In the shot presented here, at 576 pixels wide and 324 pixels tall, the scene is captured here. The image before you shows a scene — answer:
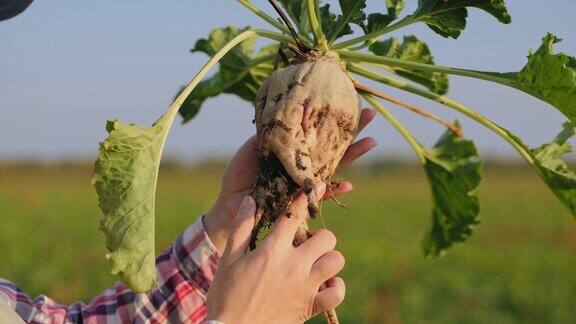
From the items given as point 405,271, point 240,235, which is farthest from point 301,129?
point 405,271

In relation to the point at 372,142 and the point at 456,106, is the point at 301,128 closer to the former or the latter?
the point at 372,142

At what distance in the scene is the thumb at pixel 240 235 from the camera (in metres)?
2.02

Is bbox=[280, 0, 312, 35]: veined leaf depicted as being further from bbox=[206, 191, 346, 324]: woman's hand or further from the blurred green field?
the blurred green field

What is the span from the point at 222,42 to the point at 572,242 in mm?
18018

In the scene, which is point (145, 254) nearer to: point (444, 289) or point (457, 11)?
point (457, 11)

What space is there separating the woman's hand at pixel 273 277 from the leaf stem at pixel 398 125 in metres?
0.67

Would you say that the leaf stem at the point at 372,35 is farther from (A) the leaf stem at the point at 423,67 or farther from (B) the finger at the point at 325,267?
(B) the finger at the point at 325,267

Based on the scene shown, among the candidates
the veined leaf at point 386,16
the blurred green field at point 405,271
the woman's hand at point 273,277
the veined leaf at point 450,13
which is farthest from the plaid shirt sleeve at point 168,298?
the blurred green field at point 405,271

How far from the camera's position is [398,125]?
9.07ft

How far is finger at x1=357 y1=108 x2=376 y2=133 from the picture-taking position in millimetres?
2572

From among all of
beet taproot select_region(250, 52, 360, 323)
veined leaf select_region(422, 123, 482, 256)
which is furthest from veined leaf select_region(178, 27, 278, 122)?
veined leaf select_region(422, 123, 482, 256)

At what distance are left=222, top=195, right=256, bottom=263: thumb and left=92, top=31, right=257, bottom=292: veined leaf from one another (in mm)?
197

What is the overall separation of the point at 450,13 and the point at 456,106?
0.31 metres

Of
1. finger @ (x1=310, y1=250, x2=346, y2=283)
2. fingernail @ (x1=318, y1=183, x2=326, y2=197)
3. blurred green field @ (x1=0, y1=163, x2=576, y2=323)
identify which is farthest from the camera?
blurred green field @ (x1=0, y1=163, x2=576, y2=323)
